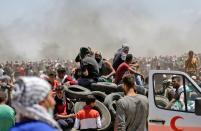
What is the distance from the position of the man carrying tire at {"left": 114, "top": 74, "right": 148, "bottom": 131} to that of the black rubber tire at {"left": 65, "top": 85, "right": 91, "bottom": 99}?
4.16 m

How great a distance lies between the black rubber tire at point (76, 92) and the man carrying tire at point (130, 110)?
13.7ft

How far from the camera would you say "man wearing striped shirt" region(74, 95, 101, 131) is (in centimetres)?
893

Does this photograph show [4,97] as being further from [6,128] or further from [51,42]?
[51,42]

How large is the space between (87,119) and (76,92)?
1.91 m

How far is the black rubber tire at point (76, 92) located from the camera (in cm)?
1073

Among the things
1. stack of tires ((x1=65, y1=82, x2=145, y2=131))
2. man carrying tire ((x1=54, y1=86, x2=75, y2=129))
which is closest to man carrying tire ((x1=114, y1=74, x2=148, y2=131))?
man carrying tire ((x1=54, y1=86, x2=75, y2=129))

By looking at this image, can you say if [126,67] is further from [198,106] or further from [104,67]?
[198,106]

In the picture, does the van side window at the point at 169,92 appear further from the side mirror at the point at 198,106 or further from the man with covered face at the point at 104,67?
the man with covered face at the point at 104,67

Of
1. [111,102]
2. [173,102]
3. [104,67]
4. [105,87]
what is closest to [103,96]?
[105,87]

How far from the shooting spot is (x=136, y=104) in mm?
6480

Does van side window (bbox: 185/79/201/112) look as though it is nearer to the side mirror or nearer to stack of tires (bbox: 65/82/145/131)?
the side mirror

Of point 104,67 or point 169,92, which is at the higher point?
point 104,67

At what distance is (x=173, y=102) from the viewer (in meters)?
7.88

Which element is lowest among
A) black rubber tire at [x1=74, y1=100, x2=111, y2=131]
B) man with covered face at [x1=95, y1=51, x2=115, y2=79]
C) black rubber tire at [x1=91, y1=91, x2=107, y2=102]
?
black rubber tire at [x1=74, y1=100, x2=111, y2=131]
